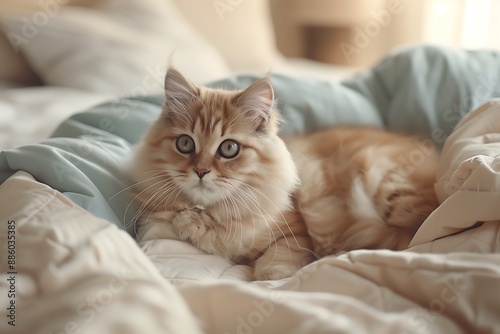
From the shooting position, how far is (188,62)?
2.23 m

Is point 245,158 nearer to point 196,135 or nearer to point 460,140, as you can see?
point 196,135

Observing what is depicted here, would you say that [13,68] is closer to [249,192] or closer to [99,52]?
[99,52]

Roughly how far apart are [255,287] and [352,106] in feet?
3.58

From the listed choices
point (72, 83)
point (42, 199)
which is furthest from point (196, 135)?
point (72, 83)

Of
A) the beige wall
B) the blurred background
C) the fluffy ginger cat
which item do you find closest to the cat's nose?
the fluffy ginger cat

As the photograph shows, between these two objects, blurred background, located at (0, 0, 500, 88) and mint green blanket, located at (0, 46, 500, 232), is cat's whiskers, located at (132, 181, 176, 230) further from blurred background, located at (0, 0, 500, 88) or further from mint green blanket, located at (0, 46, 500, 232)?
blurred background, located at (0, 0, 500, 88)

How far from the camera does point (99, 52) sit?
2057mm

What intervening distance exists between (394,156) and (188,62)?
3.88ft

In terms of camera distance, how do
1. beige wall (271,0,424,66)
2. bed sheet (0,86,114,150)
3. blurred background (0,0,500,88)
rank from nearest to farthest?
bed sheet (0,86,114,150), blurred background (0,0,500,88), beige wall (271,0,424,66)

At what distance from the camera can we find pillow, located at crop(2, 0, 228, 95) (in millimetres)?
2012

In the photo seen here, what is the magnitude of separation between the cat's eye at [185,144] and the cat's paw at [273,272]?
1.14 ft

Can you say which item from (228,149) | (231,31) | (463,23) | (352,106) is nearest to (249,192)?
(228,149)

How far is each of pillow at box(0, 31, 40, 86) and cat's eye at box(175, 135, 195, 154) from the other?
49.2 inches

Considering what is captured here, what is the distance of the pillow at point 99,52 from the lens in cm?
201
